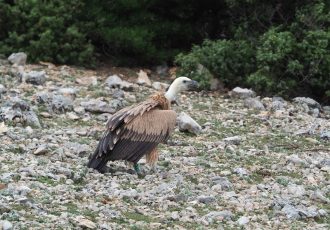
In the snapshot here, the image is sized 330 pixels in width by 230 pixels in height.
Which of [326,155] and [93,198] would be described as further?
[326,155]

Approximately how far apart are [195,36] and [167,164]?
9.41 metres

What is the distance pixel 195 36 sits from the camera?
20.2 metres

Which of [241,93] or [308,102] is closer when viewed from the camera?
[308,102]

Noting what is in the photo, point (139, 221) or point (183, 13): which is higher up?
point (139, 221)

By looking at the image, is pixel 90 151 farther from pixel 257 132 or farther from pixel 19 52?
pixel 19 52

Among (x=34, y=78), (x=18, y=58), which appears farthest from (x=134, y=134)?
(x=18, y=58)

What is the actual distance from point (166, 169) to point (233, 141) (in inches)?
93.4

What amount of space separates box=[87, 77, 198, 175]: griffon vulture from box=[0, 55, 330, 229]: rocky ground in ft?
0.67

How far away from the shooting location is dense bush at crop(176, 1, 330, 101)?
16.8 m

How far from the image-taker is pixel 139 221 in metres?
8.49

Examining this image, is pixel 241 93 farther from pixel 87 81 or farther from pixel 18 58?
pixel 18 58

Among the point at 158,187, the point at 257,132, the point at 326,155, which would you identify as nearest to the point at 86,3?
the point at 257,132

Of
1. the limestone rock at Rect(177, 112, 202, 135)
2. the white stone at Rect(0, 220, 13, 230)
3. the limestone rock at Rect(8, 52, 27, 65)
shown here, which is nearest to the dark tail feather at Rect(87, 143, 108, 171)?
the white stone at Rect(0, 220, 13, 230)

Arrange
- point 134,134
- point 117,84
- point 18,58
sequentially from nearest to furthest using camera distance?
point 134,134 < point 117,84 < point 18,58
